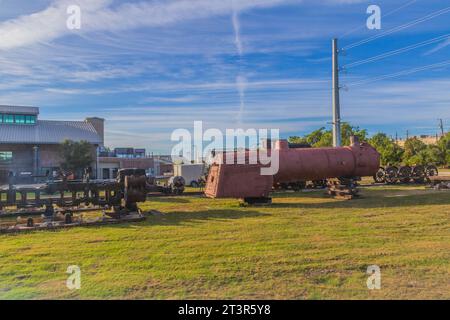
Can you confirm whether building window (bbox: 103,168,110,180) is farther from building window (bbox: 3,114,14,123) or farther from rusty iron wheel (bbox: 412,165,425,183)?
rusty iron wheel (bbox: 412,165,425,183)

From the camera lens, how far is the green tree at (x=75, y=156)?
2983cm

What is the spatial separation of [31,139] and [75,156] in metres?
7.06

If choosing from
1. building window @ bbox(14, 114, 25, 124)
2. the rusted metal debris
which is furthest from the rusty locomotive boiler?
building window @ bbox(14, 114, 25, 124)

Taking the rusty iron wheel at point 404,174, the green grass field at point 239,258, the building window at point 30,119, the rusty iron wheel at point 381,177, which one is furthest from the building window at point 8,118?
the rusty iron wheel at point 404,174

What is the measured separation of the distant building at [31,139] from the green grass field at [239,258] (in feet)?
88.8

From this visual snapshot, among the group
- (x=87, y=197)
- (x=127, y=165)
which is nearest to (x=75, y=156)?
(x=127, y=165)

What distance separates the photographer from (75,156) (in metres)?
30.1

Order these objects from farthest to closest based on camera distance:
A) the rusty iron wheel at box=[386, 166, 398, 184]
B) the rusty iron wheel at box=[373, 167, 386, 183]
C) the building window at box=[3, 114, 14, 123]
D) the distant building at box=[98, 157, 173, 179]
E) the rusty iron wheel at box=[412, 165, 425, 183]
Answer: the distant building at box=[98, 157, 173, 179] < the building window at box=[3, 114, 14, 123] < the rusty iron wheel at box=[373, 167, 386, 183] < the rusty iron wheel at box=[412, 165, 425, 183] < the rusty iron wheel at box=[386, 166, 398, 184]

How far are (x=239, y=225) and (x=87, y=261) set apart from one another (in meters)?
3.45

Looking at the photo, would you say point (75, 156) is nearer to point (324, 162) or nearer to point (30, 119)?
point (30, 119)

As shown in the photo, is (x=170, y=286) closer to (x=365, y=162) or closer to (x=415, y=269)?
(x=415, y=269)

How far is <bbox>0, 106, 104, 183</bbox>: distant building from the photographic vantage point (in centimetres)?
3284

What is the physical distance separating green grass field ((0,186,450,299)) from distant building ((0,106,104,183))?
27.1 metres
